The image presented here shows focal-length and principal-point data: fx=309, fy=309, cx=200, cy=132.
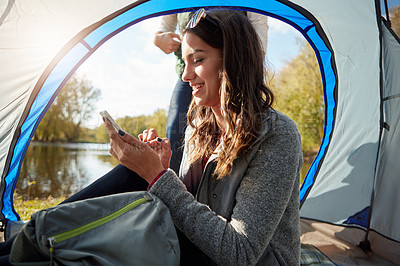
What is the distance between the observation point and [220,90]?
1062 mm

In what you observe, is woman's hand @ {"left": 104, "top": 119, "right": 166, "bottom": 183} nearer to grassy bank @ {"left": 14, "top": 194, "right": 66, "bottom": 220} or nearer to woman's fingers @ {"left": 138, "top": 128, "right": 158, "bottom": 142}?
woman's fingers @ {"left": 138, "top": 128, "right": 158, "bottom": 142}

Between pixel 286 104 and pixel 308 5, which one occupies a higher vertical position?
pixel 308 5

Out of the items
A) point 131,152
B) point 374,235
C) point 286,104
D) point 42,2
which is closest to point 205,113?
point 131,152

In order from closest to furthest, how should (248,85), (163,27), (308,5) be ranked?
1. (248,85)
2. (308,5)
3. (163,27)

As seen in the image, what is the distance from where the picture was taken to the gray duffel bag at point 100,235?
67 centimetres

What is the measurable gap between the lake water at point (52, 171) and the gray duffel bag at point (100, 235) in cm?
163

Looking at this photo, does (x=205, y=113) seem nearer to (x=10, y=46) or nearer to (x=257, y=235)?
(x=257, y=235)

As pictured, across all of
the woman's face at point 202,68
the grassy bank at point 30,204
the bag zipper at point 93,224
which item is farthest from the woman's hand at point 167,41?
the grassy bank at point 30,204

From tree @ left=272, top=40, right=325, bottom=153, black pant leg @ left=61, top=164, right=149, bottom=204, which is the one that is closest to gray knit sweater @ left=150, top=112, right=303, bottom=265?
black pant leg @ left=61, top=164, right=149, bottom=204

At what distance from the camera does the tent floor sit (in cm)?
172

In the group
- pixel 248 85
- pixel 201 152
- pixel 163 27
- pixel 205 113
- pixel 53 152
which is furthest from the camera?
pixel 53 152

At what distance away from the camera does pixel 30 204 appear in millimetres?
2865

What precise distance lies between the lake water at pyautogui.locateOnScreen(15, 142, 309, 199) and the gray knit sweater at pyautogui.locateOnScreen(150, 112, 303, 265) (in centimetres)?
160

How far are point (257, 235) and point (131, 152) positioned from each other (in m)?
0.44
